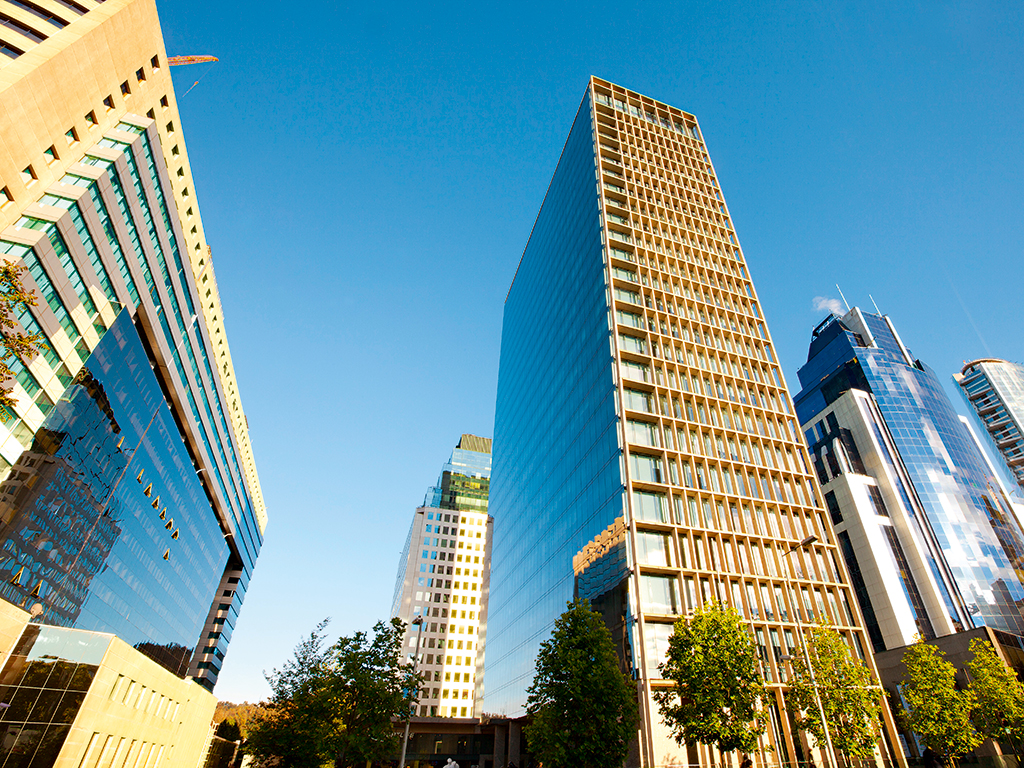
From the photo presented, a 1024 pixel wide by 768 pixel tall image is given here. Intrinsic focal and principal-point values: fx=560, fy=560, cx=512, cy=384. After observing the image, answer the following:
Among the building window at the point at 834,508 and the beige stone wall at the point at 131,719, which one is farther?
the building window at the point at 834,508

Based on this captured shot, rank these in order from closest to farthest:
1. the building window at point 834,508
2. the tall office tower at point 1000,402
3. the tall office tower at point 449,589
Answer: the building window at point 834,508
the tall office tower at point 449,589
the tall office tower at point 1000,402

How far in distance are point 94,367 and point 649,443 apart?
50.5 meters

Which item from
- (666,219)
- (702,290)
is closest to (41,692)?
(702,290)

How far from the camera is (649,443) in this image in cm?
4875

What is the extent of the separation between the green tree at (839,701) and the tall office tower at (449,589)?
83304 mm

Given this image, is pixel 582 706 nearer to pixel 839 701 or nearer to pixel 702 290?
pixel 839 701

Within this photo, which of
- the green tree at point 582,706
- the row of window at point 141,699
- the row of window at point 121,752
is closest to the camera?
the green tree at point 582,706

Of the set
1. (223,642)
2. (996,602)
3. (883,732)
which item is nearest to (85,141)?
(883,732)

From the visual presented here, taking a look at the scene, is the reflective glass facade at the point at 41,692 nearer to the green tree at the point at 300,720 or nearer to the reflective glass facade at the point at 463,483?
the green tree at the point at 300,720

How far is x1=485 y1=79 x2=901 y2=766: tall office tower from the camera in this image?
140ft

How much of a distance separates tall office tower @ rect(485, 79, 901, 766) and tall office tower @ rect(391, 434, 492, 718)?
5271cm

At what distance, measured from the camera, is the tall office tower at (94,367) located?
35.8 metres

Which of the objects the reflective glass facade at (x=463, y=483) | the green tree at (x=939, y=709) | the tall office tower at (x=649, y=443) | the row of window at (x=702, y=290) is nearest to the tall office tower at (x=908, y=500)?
the tall office tower at (x=649, y=443)

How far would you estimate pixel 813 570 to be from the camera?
4756 centimetres
